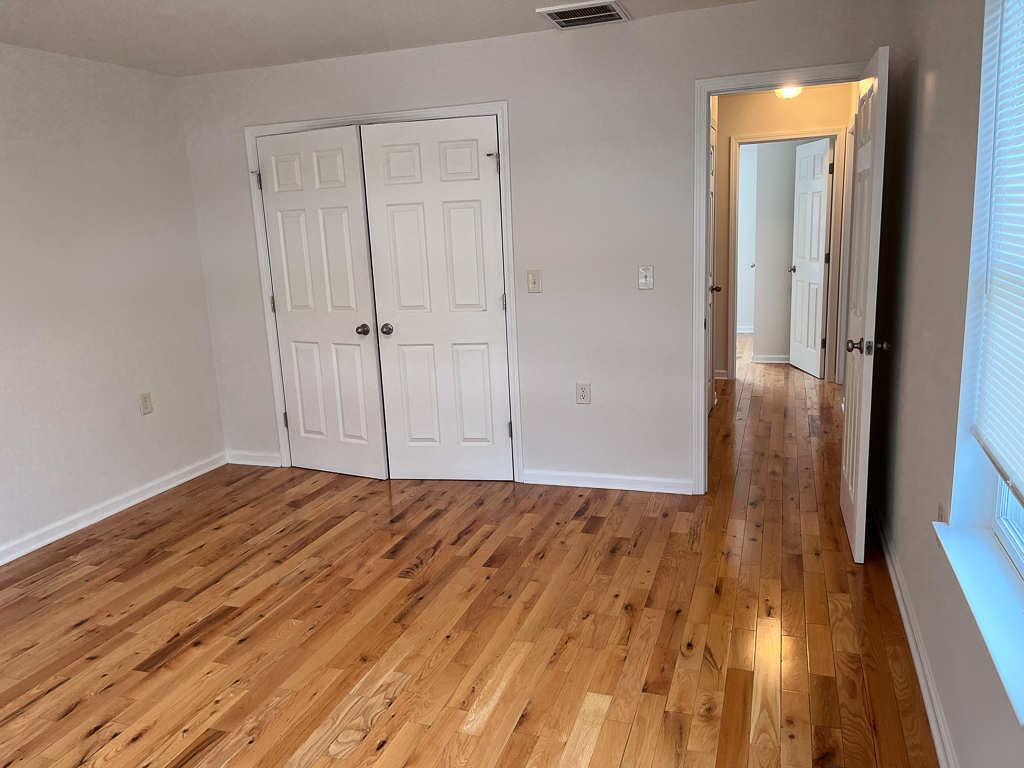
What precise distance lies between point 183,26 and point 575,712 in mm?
3301

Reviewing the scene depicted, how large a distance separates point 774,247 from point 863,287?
4844 millimetres

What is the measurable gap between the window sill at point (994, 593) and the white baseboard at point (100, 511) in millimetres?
3823

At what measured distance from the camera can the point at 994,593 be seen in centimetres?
157

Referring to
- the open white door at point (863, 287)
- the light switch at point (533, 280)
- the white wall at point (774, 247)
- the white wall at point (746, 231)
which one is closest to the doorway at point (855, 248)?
the open white door at point (863, 287)

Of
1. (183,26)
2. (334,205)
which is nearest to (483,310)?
(334,205)

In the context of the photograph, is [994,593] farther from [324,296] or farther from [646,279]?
[324,296]

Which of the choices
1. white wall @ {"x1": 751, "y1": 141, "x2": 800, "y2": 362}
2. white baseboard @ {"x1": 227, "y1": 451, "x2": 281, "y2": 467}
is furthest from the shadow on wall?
white wall @ {"x1": 751, "y1": 141, "x2": 800, "y2": 362}

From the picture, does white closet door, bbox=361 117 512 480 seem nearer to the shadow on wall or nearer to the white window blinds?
the shadow on wall

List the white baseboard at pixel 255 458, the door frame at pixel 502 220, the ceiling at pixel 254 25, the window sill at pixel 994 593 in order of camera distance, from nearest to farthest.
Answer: the window sill at pixel 994 593 < the ceiling at pixel 254 25 < the door frame at pixel 502 220 < the white baseboard at pixel 255 458

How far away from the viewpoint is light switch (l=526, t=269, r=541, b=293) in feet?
12.7

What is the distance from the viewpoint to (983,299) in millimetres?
1766

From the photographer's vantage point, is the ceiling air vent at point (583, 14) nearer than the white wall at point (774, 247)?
Yes

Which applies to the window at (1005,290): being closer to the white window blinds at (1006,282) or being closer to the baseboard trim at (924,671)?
the white window blinds at (1006,282)

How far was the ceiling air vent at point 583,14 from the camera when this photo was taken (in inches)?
123
